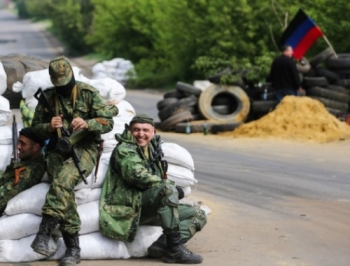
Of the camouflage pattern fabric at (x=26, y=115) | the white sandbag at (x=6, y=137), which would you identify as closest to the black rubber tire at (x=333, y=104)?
the camouflage pattern fabric at (x=26, y=115)

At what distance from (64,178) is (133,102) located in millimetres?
19460

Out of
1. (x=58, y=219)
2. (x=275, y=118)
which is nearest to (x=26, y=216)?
(x=58, y=219)

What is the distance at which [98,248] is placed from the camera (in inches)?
329

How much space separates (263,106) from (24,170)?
11448mm

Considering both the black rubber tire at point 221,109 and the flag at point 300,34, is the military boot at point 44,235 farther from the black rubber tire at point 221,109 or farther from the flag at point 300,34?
the flag at point 300,34

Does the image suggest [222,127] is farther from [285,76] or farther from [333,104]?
[333,104]

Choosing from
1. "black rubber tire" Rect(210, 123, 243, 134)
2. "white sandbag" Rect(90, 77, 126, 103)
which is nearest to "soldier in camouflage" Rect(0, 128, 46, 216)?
"white sandbag" Rect(90, 77, 126, 103)

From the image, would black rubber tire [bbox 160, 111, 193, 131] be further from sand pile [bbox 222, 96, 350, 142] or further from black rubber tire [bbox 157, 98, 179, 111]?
sand pile [bbox 222, 96, 350, 142]

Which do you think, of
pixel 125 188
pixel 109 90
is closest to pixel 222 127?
pixel 109 90

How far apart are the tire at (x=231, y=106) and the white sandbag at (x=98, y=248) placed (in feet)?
37.8

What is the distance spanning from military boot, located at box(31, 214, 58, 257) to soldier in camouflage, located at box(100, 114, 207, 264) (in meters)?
0.44

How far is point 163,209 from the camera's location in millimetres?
8156

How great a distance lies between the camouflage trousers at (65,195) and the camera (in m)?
8.12

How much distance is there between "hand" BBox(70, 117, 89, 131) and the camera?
8.33m
